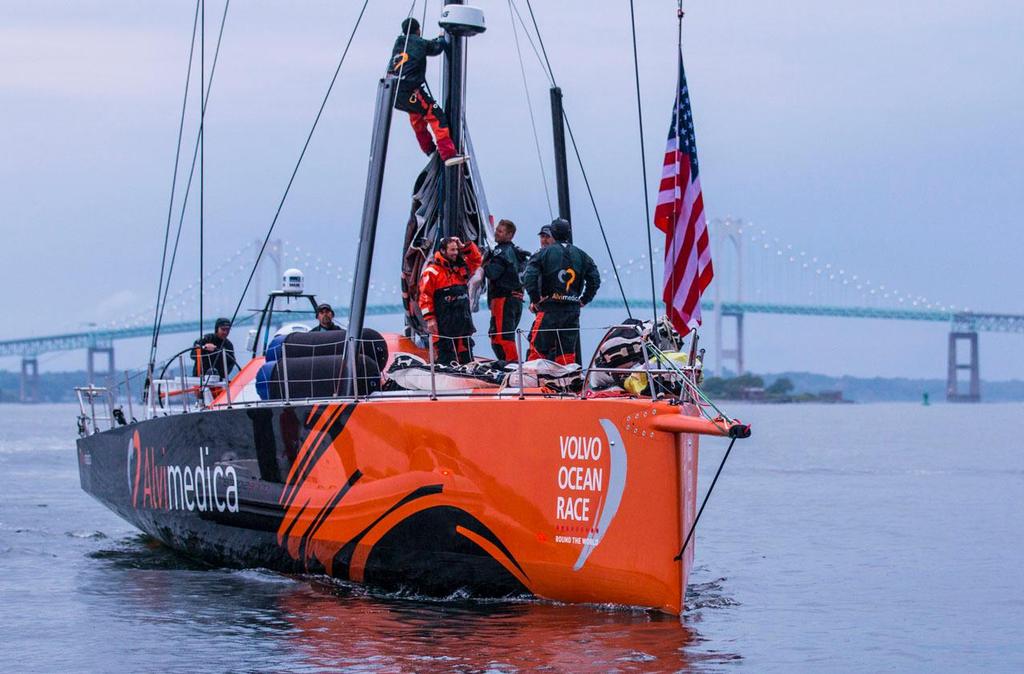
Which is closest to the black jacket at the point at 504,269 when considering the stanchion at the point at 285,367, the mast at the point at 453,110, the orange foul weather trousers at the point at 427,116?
the mast at the point at 453,110

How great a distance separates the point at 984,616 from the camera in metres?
8.08

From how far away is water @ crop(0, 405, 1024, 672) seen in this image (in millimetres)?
6547

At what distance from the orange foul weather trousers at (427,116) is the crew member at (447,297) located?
2.05 feet

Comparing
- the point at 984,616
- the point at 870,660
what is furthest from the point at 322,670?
the point at 984,616

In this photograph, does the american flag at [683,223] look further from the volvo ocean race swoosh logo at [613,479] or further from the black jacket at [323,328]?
the black jacket at [323,328]

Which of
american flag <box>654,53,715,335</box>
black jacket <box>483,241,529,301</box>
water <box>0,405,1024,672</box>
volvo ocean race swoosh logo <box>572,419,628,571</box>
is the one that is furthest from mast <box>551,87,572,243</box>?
volvo ocean race swoosh logo <box>572,419,628,571</box>

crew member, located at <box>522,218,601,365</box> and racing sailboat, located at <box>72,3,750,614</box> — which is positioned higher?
crew member, located at <box>522,218,601,365</box>

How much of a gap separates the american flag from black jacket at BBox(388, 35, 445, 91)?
1607mm

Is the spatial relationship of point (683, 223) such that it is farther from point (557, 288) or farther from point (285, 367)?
point (285, 367)

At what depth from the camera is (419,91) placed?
8.84 m

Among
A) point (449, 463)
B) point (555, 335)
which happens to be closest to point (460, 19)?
point (555, 335)

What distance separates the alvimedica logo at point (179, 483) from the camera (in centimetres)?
873

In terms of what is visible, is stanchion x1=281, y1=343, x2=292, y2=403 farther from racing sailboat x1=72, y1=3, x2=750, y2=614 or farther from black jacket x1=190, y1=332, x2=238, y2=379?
black jacket x1=190, y1=332, x2=238, y2=379

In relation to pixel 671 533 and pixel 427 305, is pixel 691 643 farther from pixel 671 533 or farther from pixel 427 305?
pixel 427 305
